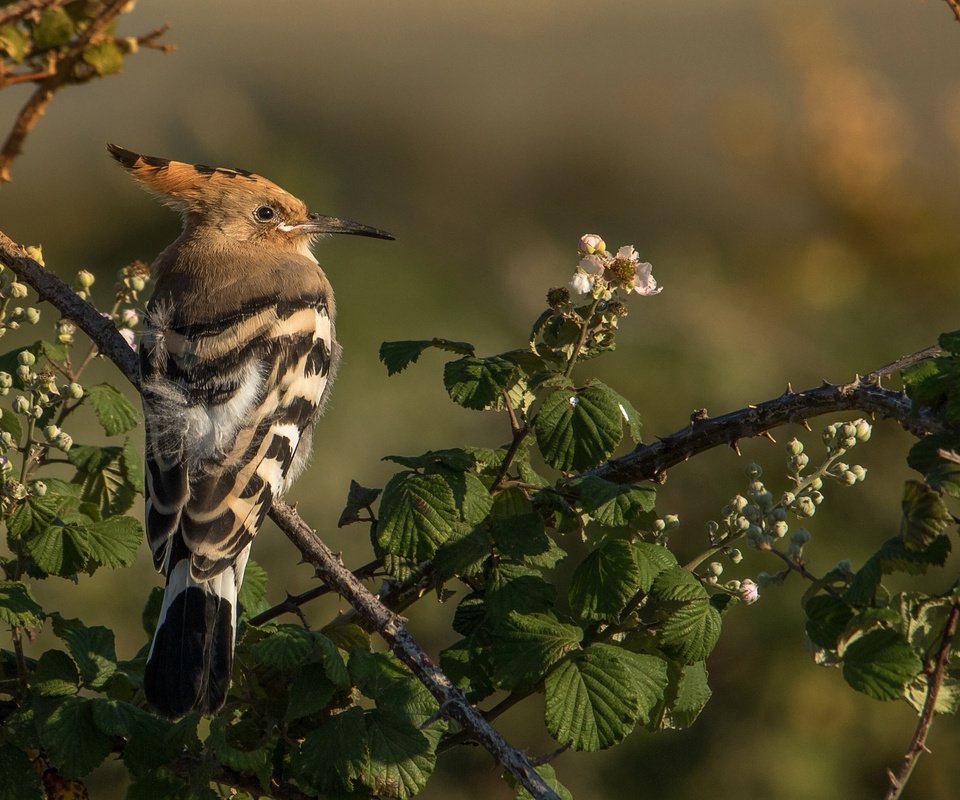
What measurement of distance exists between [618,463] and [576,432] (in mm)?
215

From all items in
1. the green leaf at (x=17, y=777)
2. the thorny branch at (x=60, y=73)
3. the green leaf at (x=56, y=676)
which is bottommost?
the green leaf at (x=17, y=777)

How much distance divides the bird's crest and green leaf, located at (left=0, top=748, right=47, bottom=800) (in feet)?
6.83

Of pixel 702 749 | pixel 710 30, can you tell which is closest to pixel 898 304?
pixel 702 749

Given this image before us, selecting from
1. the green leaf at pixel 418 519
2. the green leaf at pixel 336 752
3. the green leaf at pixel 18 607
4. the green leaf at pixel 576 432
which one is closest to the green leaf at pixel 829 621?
the green leaf at pixel 576 432

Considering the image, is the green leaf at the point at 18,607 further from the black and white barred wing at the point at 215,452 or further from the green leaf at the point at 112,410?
the green leaf at the point at 112,410

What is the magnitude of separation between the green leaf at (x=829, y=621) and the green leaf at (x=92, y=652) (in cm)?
114

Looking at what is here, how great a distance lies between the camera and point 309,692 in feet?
6.76

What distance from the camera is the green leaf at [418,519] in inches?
83.6

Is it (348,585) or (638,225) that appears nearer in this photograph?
(348,585)

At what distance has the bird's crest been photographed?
12.6 feet

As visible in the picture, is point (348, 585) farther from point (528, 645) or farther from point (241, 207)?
point (241, 207)

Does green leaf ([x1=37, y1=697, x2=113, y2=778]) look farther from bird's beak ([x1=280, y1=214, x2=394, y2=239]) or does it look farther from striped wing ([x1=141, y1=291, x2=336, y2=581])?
bird's beak ([x1=280, y1=214, x2=394, y2=239])

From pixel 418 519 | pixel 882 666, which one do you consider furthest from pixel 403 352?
pixel 882 666

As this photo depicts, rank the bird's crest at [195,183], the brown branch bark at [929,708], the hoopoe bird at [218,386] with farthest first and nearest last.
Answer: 1. the bird's crest at [195,183]
2. the hoopoe bird at [218,386]
3. the brown branch bark at [929,708]
